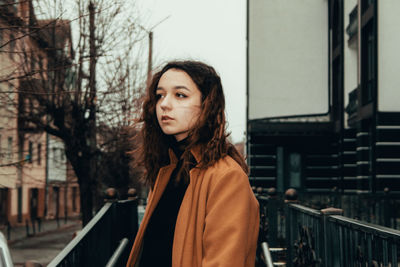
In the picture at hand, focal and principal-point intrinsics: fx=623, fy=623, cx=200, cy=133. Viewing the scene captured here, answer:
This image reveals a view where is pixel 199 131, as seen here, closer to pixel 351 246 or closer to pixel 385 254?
pixel 385 254

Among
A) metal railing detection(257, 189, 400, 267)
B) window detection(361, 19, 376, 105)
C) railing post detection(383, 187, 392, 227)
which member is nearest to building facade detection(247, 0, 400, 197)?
window detection(361, 19, 376, 105)

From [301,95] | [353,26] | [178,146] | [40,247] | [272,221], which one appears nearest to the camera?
[178,146]

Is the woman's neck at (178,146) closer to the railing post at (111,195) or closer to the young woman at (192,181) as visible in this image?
the young woman at (192,181)

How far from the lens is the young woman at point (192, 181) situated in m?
2.66

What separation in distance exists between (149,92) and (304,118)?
3009 centimetres

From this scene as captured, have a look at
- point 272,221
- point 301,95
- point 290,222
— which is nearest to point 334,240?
point 290,222

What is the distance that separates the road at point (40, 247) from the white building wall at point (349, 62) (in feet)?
48.1

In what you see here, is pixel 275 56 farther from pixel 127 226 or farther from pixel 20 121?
pixel 127 226

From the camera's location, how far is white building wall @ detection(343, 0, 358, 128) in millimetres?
28422

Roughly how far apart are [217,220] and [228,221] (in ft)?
0.17

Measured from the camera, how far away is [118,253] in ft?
22.0

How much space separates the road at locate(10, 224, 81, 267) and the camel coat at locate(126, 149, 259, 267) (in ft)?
59.2

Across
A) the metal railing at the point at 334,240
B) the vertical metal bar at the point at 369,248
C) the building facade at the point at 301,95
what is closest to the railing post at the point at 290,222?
the metal railing at the point at 334,240

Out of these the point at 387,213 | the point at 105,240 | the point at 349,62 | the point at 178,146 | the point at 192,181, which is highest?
the point at 349,62
